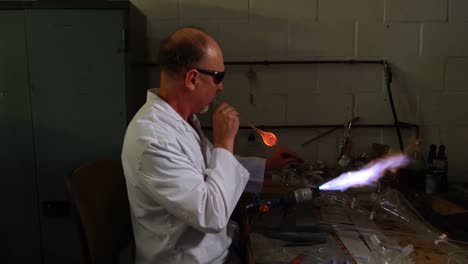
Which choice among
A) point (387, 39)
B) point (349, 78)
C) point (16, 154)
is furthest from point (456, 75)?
point (16, 154)

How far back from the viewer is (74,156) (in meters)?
1.84

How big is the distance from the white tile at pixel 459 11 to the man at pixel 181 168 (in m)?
1.66

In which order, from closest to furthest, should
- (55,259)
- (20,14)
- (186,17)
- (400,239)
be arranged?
(400,239) → (20,14) → (55,259) → (186,17)

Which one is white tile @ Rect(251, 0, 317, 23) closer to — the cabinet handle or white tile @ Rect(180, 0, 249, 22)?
white tile @ Rect(180, 0, 249, 22)

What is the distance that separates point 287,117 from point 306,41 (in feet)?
1.51

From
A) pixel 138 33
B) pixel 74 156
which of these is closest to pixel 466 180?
pixel 138 33

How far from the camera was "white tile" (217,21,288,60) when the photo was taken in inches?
85.8

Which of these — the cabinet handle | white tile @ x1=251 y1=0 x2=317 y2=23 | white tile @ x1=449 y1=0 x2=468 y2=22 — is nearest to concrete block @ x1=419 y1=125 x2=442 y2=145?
white tile @ x1=449 y1=0 x2=468 y2=22

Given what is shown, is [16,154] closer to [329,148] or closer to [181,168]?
[181,168]

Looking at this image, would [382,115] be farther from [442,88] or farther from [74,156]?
[74,156]

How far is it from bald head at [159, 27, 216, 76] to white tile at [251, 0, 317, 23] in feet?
3.34

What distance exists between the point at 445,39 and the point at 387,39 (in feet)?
1.13

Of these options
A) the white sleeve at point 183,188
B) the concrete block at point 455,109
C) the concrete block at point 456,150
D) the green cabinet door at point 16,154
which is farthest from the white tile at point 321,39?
the green cabinet door at point 16,154

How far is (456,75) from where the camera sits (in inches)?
88.1
